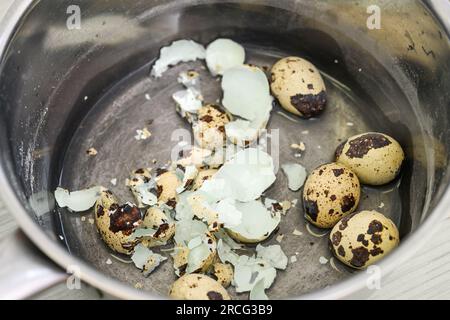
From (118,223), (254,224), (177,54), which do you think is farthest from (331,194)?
(177,54)

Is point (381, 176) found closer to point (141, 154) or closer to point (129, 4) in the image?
point (141, 154)

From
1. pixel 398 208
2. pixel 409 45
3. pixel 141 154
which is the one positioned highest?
pixel 409 45

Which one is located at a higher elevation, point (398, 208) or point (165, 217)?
point (165, 217)

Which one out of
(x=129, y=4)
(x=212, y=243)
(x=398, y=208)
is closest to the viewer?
(x=212, y=243)

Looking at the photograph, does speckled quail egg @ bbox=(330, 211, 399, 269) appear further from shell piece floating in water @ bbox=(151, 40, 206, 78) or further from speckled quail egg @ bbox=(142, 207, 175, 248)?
shell piece floating in water @ bbox=(151, 40, 206, 78)

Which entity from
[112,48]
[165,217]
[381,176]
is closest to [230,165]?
[165,217]

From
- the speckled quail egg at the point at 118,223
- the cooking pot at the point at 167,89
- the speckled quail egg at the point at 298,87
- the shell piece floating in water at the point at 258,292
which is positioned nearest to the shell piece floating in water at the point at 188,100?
the cooking pot at the point at 167,89

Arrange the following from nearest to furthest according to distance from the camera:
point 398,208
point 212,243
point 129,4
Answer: point 212,243 → point 398,208 → point 129,4

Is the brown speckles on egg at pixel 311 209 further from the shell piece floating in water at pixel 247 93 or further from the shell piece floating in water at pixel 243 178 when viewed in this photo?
the shell piece floating in water at pixel 247 93
